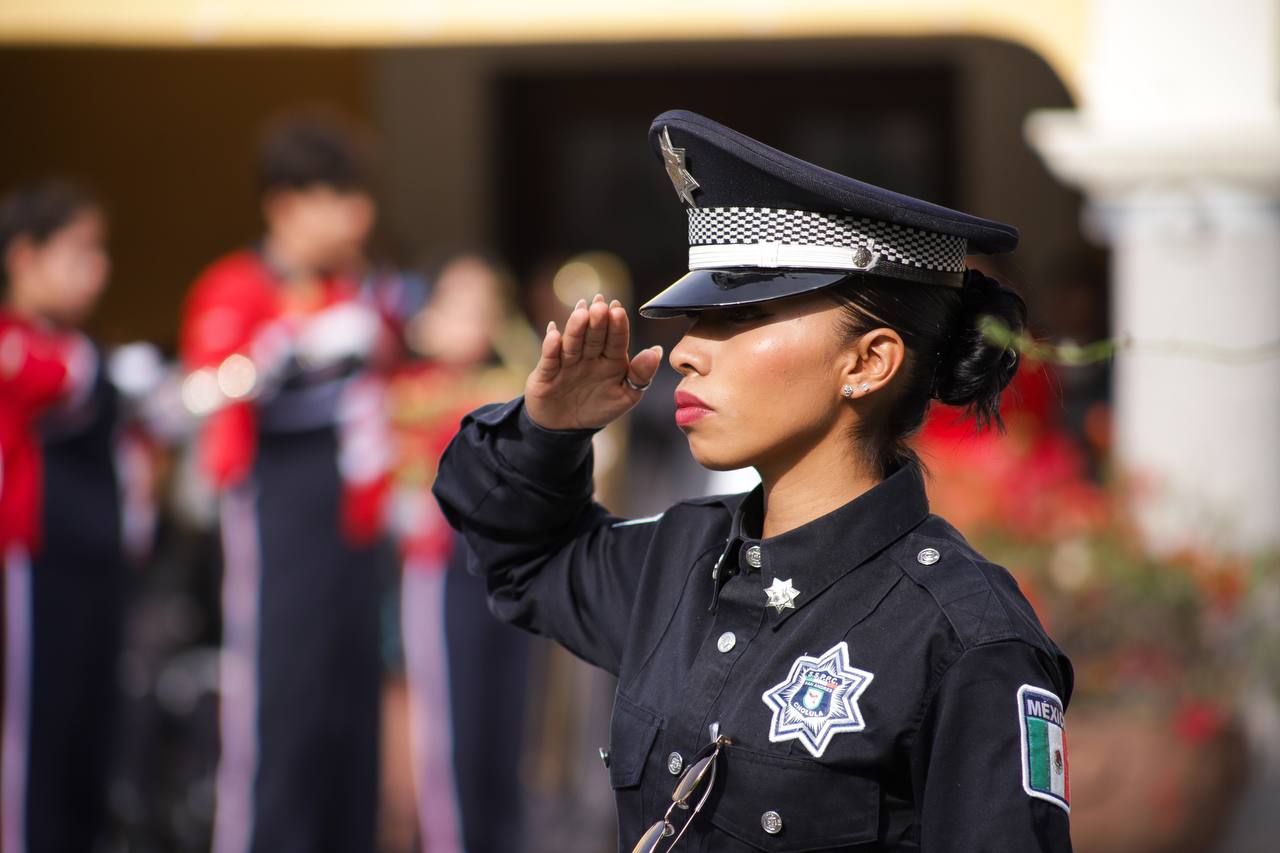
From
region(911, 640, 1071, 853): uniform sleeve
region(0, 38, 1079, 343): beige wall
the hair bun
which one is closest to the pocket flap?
region(911, 640, 1071, 853): uniform sleeve

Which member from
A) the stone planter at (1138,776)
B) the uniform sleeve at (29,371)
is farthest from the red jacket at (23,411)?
the stone planter at (1138,776)

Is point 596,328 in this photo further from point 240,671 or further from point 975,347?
point 240,671

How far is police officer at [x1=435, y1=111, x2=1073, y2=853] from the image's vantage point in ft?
5.57

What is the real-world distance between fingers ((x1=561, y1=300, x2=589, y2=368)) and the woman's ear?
28 cm

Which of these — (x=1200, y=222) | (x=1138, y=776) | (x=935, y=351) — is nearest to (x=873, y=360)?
(x=935, y=351)

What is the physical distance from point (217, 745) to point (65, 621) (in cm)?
86

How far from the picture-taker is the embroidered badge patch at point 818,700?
1.72 metres

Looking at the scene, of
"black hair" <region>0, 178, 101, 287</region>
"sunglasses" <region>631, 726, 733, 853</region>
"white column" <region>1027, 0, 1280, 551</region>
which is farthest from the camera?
"white column" <region>1027, 0, 1280, 551</region>

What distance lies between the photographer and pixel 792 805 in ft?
5.68

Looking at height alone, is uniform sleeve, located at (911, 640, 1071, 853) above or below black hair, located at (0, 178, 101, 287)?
below

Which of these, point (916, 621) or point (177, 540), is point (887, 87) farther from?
point (916, 621)

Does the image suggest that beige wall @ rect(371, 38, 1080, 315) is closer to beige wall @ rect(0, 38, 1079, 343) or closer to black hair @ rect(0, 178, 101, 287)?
beige wall @ rect(0, 38, 1079, 343)

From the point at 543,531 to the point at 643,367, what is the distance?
0.22 meters

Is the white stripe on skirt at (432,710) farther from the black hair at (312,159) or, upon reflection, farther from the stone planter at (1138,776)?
the stone planter at (1138,776)
